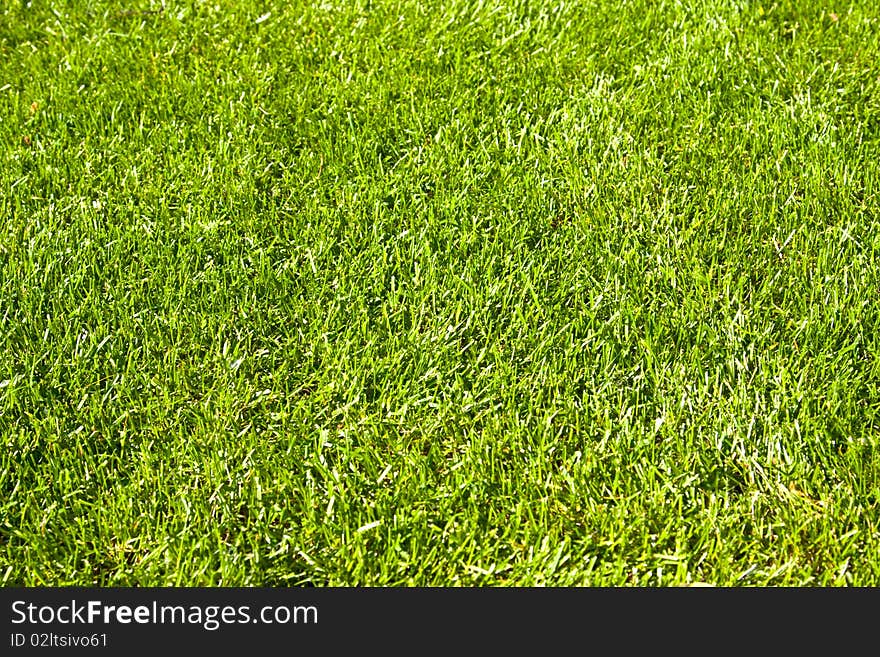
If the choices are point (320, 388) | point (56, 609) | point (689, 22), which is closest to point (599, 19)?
point (689, 22)

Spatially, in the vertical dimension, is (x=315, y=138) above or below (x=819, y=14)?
below

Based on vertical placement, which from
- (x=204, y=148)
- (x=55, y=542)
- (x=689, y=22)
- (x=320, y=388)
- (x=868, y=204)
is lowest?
(x=55, y=542)

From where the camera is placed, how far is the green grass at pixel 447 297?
2.37m

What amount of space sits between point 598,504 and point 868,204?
5.48 ft

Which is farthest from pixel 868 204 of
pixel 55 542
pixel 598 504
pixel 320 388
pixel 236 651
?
pixel 55 542

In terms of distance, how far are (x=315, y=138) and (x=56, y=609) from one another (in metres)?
2.15

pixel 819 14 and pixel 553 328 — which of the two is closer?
pixel 553 328

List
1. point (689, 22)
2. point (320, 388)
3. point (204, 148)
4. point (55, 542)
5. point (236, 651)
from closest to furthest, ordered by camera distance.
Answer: point (236, 651), point (55, 542), point (320, 388), point (204, 148), point (689, 22)

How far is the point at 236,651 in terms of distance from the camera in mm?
2178

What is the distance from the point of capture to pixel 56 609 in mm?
2256

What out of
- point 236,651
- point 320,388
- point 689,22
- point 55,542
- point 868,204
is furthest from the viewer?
point 689,22

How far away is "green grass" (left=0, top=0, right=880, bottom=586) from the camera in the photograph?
2.37 metres

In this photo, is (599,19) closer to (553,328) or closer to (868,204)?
(868,204)

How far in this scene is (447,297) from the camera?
3.03 m
